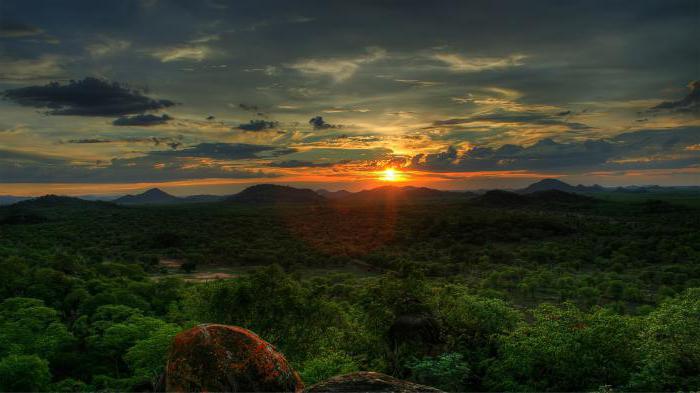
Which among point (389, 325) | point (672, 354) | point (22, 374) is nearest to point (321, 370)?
point (389, 325)

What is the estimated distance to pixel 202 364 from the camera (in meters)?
13.3

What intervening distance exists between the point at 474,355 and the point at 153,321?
28679 mm

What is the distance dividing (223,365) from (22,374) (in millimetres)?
25180

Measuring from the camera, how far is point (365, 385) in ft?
35.9

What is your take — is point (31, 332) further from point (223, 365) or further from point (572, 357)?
point (572, 357)

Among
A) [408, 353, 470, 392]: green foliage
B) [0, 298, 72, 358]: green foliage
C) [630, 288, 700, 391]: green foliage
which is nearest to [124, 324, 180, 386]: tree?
[0, 298, 72, 358]: green foliage

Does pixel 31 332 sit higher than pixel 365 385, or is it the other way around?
pixel 365 385

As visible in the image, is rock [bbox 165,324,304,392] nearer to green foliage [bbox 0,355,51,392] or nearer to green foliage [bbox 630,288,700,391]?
green foliage [bbox 630,288,700,391]

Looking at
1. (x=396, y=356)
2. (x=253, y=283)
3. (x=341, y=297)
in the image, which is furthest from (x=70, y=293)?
(x=396, y=356)

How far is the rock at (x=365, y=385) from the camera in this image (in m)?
10.7

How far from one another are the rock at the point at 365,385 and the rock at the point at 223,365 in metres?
3.26

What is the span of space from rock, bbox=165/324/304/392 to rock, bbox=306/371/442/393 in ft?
10.7

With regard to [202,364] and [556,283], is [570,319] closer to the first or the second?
[202,364]

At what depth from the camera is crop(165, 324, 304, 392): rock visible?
1320cm
